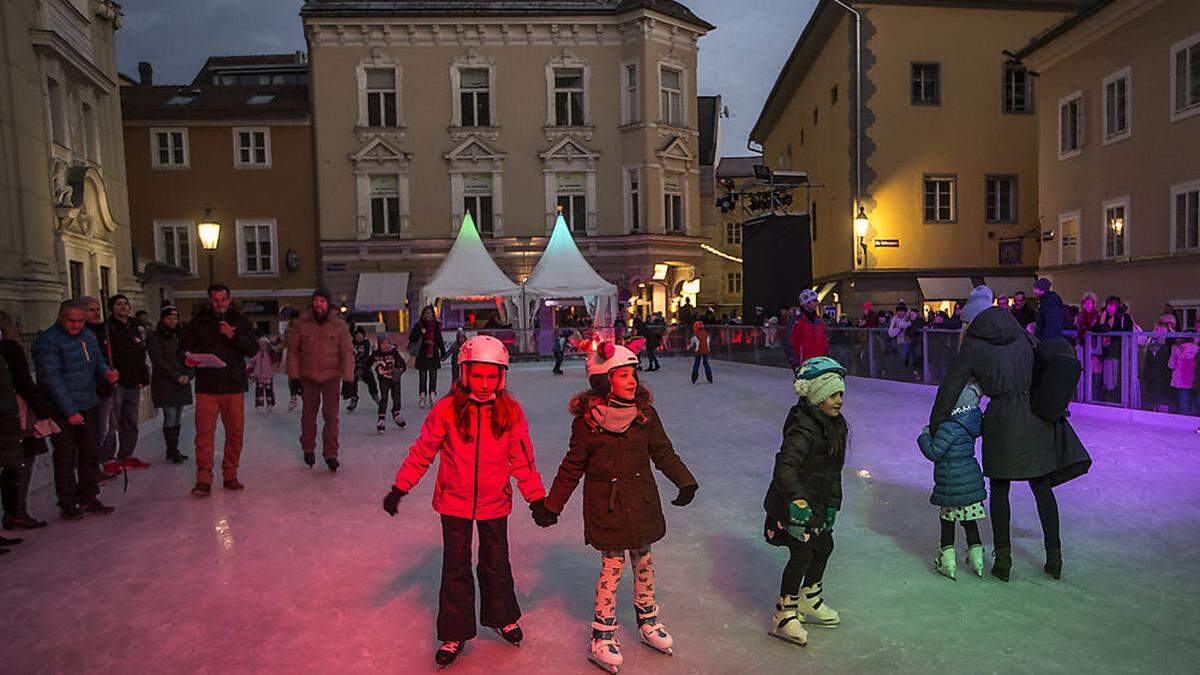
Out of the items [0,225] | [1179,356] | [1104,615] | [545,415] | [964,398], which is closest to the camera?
[1104,615]

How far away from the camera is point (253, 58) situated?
141 ft

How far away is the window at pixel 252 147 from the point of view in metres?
32.1

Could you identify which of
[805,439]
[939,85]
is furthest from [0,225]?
[939,85]

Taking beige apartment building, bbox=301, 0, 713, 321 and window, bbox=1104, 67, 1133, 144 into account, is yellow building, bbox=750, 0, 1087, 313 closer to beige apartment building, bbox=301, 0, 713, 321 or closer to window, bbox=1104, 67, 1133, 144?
window, bbox=1104, 67, 1133, 144

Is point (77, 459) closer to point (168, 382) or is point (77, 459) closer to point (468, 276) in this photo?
point (168, 382)

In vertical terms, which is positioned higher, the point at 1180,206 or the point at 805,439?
the point at 1180,206

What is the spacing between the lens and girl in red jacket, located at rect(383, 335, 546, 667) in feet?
12.5

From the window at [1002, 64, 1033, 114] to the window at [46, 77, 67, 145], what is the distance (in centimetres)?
2666


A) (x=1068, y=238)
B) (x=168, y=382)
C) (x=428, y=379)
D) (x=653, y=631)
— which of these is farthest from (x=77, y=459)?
(x=1068, y=238)

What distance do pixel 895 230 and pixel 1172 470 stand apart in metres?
19.6

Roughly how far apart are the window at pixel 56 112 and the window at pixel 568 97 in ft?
55.0

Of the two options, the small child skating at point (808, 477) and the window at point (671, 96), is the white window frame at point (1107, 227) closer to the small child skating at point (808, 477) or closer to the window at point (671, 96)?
the window at point (671, 96)

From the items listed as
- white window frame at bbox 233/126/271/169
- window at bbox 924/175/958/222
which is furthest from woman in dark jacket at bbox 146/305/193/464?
white window frame at bbox 233/126/271/169

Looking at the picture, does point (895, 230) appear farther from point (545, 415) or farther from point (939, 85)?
point (545, 415)
